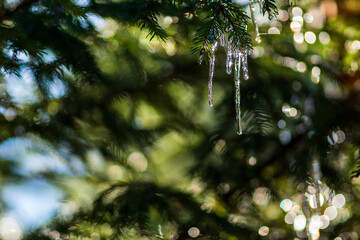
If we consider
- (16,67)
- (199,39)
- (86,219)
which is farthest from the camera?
(86,219)

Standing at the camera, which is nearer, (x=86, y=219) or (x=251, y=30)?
(x=86, y=219)

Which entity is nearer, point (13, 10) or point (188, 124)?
point (13, 10)

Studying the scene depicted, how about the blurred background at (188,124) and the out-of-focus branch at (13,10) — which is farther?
the blurred background at (188,124)

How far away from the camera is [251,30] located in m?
1.59

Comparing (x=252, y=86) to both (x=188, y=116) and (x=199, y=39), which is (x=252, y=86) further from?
(x=199, y=39)

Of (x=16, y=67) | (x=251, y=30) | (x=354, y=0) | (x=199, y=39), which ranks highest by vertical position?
(x=354, y=0)

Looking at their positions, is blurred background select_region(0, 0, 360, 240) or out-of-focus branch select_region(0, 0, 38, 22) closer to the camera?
out-of-focus branch select_region(0, 0, 38, 22)

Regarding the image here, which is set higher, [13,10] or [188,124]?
[13,10]

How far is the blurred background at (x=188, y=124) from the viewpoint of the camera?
3.87 feet

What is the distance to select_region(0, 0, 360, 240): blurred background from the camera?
3.87 ft

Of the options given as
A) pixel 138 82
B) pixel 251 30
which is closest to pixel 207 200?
pixel 138 82

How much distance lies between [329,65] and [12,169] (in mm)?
2068

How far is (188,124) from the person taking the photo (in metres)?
1.63

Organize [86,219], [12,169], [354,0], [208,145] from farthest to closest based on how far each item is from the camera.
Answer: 1. [12,169]
2. [354,0]
3. [208,145]
4. [86,219]
